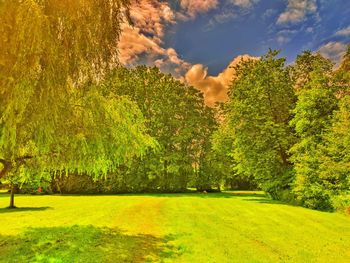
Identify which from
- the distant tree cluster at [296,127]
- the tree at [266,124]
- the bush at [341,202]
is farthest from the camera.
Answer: the tree at [266,124]

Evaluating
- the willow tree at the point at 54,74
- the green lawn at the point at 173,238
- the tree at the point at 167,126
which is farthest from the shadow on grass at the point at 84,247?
the tree at the point at 167,126

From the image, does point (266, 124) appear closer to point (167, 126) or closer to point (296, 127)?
point (296, 127)

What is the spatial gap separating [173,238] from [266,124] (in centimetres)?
2453

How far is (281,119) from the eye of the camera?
38.9 metres

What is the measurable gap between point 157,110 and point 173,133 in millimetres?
5153

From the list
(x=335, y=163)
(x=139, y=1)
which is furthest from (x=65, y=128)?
(x=335, y=163)

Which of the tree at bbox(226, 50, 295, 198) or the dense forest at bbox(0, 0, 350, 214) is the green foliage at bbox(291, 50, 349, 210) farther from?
the tree at bbox(226, 50, 295, 198)

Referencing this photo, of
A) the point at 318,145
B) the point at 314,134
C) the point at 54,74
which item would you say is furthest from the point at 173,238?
the point at 314,134

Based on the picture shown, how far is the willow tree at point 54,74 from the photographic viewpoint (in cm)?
891

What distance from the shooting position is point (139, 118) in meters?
18.9

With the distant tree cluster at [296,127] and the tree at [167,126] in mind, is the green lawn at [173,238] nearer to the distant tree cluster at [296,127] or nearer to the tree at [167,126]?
the distant tree cluster at [296,127]

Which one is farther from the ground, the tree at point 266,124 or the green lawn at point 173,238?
the tree at point 266,124

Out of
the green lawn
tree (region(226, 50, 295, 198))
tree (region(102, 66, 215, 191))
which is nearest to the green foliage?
the green lawn

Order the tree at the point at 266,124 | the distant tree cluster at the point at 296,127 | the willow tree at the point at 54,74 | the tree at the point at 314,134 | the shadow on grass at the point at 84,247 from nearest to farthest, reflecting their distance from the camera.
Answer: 1. the willow tree at the point at 54,74
2. the shadow on grass at the point at 84,247
3. the distant tree cluster at the point at 296,127
4. the tree at the point at 314,134
5. the tree at the point at 266,124
